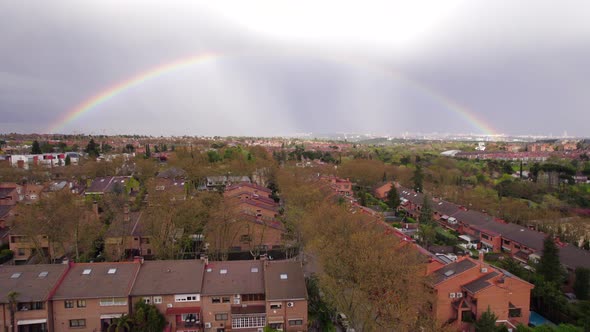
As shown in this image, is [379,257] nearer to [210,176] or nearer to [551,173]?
[210,176]

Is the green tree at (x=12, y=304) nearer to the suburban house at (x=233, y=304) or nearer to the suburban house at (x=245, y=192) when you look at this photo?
the suburban house at (x=233, y=304)

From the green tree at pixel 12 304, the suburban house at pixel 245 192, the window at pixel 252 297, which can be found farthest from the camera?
the suburban house at pixel 245 192

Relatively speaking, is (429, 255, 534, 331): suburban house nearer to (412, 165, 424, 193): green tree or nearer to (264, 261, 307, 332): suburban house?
(264, 261, 307, 332): suburban house

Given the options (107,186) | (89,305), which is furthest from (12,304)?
(107,186)

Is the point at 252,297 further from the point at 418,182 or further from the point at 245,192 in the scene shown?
the point at 418,182

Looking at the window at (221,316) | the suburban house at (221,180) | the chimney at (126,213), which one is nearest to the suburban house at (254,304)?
the window at (221,316)

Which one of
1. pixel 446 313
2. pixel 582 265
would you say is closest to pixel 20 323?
pixel 446 313

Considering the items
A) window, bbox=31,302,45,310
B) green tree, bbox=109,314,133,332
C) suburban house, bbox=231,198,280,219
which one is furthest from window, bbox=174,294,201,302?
suburban house, bbox=231,198,280,219

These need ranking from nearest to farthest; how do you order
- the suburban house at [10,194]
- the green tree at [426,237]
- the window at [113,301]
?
the window at [113,301]
the green tree at [426,237]
the suburban house at [10,194]

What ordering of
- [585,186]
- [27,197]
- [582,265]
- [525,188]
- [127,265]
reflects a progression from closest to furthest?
[127,265] → [582,265] → [27,197] → [525,188] → [585,186]
